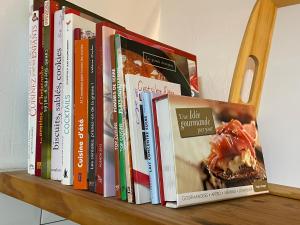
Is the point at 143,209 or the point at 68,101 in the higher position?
the point at 68,101

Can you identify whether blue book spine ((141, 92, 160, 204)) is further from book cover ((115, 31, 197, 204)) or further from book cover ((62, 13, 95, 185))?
book cover ((62, 13, 95, 185))

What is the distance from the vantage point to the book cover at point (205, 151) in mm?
475

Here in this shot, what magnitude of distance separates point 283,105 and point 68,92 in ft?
1.49

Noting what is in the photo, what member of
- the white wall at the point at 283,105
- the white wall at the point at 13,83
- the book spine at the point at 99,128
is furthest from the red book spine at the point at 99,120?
the white wall at the point at 283,105

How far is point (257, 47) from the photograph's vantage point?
73cm

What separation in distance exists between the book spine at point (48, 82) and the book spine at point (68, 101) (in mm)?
44

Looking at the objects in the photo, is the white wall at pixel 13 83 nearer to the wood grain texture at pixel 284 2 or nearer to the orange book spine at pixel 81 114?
the orange book spine at pixel 81 114

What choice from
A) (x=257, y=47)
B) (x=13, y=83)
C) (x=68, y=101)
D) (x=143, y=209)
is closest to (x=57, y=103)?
(x=68, y=101)

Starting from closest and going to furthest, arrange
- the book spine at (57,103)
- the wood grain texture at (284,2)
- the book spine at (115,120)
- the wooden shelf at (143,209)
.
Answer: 1. the wooden shelf at (143,209)
2. the book spine at (115,120)
3. the book spine at (57,103)
4. the wood grain texture at (284,2)

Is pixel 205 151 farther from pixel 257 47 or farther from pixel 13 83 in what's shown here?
pixel 13 83

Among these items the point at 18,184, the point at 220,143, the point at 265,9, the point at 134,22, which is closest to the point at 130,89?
the point at 220,143

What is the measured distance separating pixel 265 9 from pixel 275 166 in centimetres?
34

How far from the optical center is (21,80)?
0.75m

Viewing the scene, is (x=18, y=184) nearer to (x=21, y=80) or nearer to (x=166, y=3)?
(x=21, y=80)
